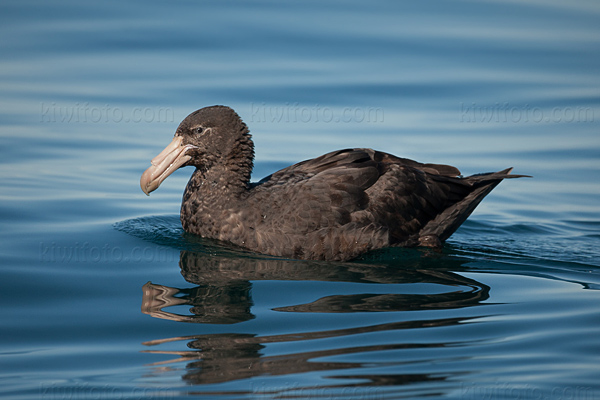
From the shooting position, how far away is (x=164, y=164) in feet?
29.3

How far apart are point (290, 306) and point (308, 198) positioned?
195cm

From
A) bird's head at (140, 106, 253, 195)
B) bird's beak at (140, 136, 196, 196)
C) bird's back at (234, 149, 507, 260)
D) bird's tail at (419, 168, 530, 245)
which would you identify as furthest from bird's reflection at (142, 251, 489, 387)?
bird's head at (140, 106, 253, 195)

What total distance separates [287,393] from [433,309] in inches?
78.5

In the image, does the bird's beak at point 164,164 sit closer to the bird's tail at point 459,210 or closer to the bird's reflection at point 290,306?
the bird's reflection at point 290,306

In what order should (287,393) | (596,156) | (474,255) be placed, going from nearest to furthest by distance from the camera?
1. (287,393)
2. (474,255)
3. (596,156)

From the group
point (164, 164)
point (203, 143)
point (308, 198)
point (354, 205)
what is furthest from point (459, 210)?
point (164, 164)

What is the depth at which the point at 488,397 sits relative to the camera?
5266 millimetres

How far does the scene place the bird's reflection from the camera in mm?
5660

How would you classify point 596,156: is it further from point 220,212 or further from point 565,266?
point 220,212

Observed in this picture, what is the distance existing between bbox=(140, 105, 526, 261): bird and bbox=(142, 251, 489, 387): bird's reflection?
34 cm

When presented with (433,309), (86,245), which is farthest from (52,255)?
(433,309)

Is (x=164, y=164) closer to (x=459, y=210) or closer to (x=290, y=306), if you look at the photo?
(x=290, y=306)

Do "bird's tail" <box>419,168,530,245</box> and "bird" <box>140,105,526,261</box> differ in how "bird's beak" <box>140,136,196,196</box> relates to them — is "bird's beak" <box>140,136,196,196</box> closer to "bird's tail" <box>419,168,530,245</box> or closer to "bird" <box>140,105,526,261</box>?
"bird" <box>140,105,526,261</box>

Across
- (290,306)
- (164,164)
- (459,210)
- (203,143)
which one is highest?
(203,143)
